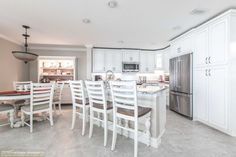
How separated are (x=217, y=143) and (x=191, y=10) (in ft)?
8.27

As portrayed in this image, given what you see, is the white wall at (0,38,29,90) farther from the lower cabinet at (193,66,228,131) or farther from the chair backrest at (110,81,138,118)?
the lower cabinet at (193,66,228,131)

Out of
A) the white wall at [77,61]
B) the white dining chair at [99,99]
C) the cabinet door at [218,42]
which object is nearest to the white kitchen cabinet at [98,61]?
the white wall at [77,61]

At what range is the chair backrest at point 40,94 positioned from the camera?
284 cm

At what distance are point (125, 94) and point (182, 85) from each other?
2604 millimetres

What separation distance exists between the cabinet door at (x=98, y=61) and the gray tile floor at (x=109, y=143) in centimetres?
312

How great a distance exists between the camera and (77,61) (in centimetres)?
616

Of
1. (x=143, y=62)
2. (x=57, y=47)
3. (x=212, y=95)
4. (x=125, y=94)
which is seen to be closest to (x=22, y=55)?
(x=125, y=94)

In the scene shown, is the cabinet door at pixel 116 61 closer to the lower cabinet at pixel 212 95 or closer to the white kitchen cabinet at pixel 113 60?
the white kitchen cabinet at pixel 113 60

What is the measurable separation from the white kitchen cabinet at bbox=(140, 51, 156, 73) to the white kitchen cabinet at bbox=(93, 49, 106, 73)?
180 centimetres

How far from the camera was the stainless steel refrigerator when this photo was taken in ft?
12.0

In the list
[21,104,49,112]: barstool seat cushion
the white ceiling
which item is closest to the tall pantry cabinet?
the white ceiling

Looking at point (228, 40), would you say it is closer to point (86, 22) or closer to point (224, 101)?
point (224, 101)

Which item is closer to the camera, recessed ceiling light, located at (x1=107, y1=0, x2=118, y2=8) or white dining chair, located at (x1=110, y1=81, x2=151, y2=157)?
white dining chair, located at (x1=110, y1=81, x2=151, y2=157)

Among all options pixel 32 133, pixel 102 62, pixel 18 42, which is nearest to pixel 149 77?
pixel 102 62
